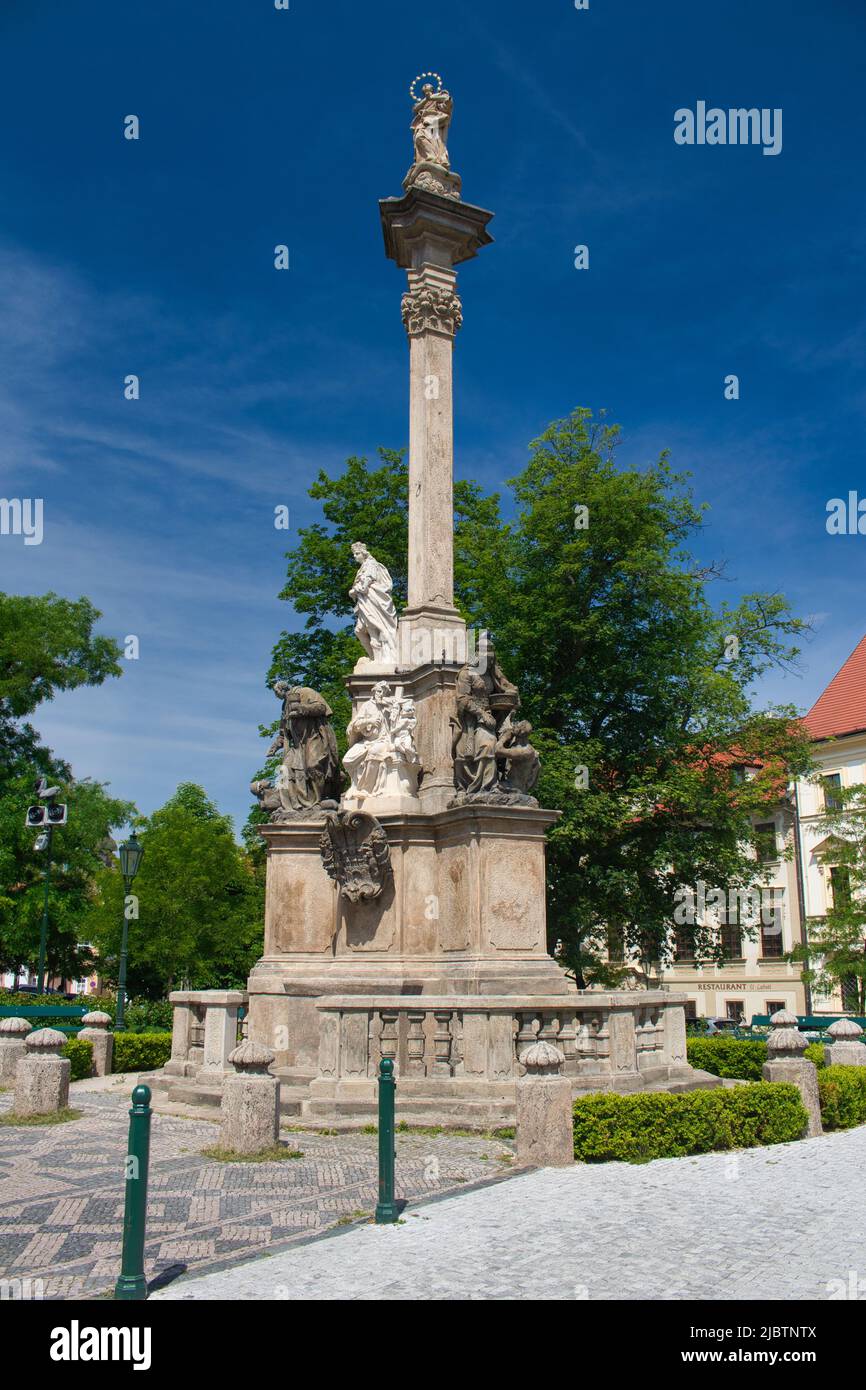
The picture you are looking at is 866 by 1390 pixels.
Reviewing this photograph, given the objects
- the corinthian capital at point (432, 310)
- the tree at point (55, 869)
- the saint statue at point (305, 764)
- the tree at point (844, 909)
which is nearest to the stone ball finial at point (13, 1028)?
the saint statue at point (305, 764)

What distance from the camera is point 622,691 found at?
27547mm

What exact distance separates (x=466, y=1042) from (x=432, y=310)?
11190mm

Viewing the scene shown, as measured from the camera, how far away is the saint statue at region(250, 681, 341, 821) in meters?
15.8

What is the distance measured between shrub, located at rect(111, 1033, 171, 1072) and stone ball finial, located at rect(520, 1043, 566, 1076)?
9971mm

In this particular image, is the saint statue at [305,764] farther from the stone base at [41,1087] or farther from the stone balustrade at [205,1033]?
the stone base at [41,1087]

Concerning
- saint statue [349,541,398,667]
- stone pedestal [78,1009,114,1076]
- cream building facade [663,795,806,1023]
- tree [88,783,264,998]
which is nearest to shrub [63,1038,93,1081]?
stone pedestal [78,1009,114,1076]

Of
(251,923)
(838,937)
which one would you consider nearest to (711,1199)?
(838,937)

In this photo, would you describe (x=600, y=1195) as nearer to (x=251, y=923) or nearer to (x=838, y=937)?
(x=838, y=937)

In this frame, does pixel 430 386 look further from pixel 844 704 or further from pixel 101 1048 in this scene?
pixel 844 704

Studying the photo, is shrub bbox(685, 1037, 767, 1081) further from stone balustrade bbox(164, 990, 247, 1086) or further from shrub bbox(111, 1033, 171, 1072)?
shrub bbox(111, 1033, 171, 1072)

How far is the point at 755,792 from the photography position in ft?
89.2

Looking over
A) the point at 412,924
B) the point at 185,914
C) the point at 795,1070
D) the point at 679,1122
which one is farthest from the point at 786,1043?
the point at 185,914

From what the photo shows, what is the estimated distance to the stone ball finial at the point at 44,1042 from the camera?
1282cm

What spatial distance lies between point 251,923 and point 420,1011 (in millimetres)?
28129
